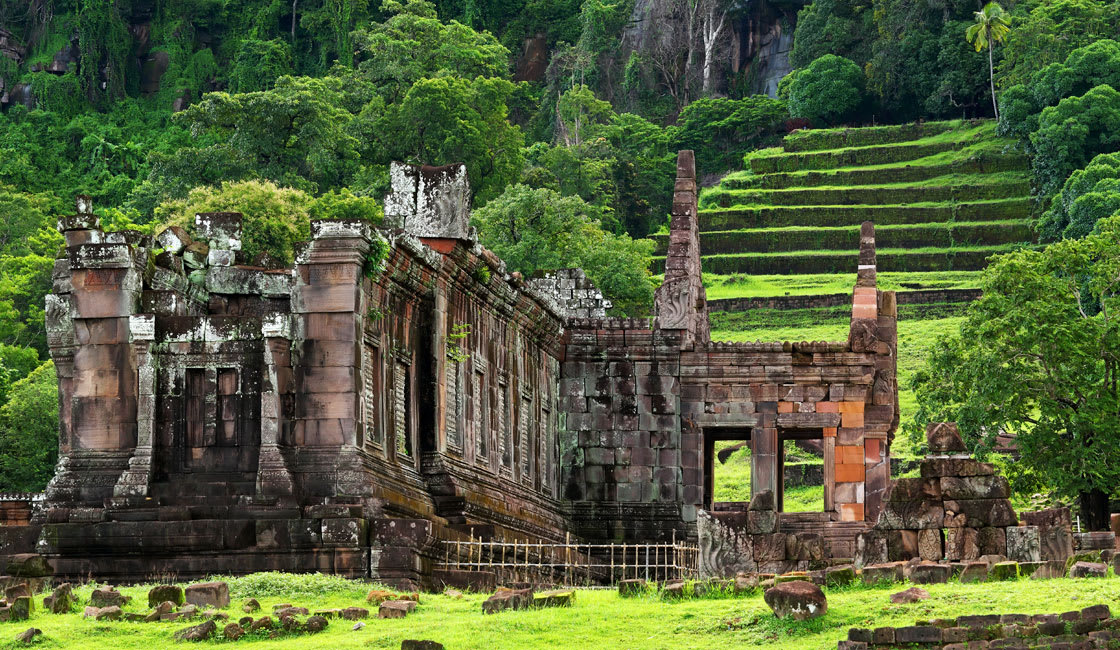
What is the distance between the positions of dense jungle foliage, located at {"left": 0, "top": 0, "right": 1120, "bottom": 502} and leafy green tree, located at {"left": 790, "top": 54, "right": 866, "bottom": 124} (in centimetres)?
13

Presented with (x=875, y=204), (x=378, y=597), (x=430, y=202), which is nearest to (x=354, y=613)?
(x=378, y=597)

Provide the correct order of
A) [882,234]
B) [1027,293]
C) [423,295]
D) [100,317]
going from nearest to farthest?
[100,317] → [423,295] → [1027,293] → [882,234]

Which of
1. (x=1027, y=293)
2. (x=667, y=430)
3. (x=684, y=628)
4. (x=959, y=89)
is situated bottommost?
(x=684, y=628)

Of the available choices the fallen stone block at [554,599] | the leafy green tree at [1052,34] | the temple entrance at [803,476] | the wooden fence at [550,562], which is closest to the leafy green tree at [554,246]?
the temple entrance at [803,476]

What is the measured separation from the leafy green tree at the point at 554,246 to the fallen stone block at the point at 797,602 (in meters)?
43.5

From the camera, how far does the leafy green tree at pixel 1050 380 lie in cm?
4506

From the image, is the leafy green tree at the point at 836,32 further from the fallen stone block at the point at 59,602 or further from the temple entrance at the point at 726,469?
the fallen stone block at the point at 59,602

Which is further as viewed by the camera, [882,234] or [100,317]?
[882,234]

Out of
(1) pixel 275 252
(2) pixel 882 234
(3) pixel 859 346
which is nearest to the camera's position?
(3) pixel 859 346

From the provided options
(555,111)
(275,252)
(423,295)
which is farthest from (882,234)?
(423,295)

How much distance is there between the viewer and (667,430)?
40.0 metres

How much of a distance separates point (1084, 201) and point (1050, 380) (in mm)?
47191

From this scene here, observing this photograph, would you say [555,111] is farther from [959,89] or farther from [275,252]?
[275,252]

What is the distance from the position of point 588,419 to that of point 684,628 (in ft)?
67.4
